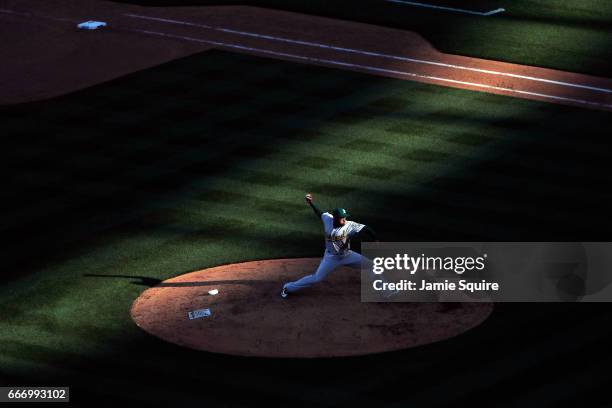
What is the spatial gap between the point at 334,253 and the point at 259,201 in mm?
6069

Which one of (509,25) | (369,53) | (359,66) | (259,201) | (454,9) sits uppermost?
(454,9)

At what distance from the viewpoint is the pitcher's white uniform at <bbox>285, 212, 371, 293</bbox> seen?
2467cm

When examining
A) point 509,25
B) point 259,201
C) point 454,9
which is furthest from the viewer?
point 454,9

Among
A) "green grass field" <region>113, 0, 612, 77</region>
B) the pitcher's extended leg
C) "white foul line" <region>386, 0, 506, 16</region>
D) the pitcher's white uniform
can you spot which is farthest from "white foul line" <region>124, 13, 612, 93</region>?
the pitcher's extended leg

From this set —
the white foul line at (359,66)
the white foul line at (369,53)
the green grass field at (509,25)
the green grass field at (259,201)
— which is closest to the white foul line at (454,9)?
the green grass field at (509,25)

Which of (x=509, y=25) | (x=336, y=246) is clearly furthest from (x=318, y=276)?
(x=509, y=25)

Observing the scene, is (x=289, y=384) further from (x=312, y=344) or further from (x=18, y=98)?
(x=18, y=98)

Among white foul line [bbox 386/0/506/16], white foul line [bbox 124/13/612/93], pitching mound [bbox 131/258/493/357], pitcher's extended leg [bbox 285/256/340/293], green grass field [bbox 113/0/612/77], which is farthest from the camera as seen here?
white foul line [bbox 386/0/506/16]

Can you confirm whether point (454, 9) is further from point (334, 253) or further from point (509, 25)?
point (334, 253)

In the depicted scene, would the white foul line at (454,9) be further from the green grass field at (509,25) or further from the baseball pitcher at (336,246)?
the baseball pitcher at (336,246)

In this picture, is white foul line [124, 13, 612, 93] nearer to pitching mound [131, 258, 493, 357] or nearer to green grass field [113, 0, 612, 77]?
green grass field [113, 0, 612, 77]

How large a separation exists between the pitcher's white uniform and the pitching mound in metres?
0.39

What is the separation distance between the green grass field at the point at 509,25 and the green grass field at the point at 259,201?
3988 millimetres

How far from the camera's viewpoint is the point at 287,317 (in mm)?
24438
